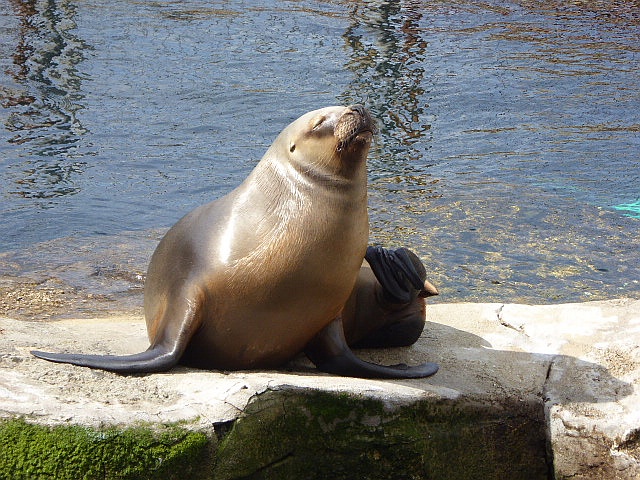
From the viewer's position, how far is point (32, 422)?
3.25m

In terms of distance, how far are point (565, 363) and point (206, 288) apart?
5.57ft

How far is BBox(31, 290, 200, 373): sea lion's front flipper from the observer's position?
3.82 metres

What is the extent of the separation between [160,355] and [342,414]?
0.76 metres

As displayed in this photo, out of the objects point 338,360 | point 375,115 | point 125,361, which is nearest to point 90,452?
point 125,361

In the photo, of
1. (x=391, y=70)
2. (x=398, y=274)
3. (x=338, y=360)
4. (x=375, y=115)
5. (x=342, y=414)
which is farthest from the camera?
(x=391, y=70)

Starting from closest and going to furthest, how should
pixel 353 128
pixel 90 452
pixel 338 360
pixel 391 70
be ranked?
pixel 90 452 → pixel 353 128 → pixel 338 360 → pixel 391 70

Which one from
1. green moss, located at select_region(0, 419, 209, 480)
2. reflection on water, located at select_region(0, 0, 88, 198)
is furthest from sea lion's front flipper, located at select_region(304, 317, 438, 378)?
reflection on water, located at select_region(0, 0, 88, 198)

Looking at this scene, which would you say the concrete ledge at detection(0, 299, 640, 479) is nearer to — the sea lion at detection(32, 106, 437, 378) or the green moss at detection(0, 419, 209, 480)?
the green moss at detection(0, 419, 209, 480)

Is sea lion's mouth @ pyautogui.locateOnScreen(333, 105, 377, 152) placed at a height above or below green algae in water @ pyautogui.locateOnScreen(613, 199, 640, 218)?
above

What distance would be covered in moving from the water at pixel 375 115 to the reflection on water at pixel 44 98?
4 centimetres

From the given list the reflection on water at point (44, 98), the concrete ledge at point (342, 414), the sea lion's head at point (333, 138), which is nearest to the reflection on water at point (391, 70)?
the reflection on water at point (44, 98)

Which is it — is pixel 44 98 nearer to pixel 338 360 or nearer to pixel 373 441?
pixel 338 360

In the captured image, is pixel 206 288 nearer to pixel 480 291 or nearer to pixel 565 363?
pixel 565 363

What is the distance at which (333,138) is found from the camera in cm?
420
